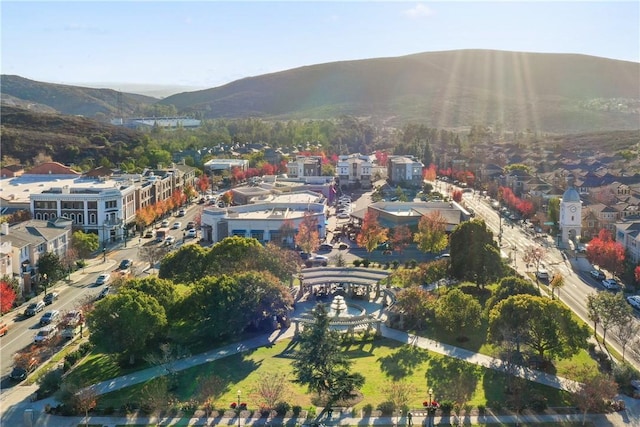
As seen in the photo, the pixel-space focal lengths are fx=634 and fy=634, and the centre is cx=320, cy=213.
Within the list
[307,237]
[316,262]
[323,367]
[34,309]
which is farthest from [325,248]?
[323,367]

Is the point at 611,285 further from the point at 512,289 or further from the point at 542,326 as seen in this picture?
the point at 542,326

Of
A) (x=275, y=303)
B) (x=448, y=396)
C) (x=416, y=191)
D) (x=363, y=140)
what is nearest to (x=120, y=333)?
(x=275, y=303)

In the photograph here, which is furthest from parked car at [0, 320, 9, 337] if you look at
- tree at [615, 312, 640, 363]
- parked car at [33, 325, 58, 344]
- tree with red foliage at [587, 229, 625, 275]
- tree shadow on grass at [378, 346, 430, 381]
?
tree with red foliage at [587, 229, 625, 275]

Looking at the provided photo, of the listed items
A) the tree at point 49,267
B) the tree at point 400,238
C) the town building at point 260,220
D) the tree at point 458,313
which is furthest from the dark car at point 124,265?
the tree at point 458,313

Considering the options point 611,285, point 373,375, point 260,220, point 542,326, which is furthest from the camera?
point 260,220

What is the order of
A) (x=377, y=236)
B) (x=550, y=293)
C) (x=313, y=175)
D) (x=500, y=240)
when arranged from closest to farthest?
(x=550, y=293), (x=377, y=236), (x=500, y=240), (x=313, y=175)

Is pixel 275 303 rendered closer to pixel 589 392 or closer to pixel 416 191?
pixel 589 392

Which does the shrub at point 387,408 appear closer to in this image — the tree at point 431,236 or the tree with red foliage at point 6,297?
the tree with red foliage at point 6,297
